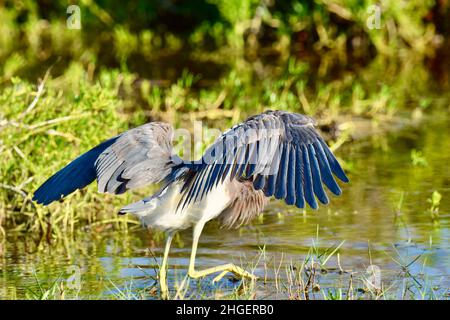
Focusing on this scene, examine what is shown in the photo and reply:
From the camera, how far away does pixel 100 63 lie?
45.3 ft

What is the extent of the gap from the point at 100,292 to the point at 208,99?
3.61 metres

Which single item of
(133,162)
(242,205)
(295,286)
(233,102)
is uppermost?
(233,102)

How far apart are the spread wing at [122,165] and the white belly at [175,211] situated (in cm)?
18

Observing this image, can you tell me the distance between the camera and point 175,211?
17.5ft

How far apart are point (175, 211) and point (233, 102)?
4.98m

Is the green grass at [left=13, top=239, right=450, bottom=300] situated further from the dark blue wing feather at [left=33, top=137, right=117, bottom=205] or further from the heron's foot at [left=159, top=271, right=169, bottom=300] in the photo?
the dark blue wing feather at [left=33, top=137, right=117, bottom=205]

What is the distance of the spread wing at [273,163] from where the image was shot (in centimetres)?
487

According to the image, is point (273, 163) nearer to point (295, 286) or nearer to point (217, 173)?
point (217, 173)

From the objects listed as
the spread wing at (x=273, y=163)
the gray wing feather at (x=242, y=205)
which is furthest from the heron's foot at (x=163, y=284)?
the gray wing feather at (x=242, y=205)

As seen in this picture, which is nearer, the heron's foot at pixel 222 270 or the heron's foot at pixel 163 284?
the heron's foot at pixel 163 284

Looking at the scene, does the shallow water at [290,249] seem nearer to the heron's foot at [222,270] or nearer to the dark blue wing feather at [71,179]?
the heron's foot at [222,270]

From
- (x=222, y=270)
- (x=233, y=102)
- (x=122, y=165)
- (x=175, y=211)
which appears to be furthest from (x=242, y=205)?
(x=233, y=102)
